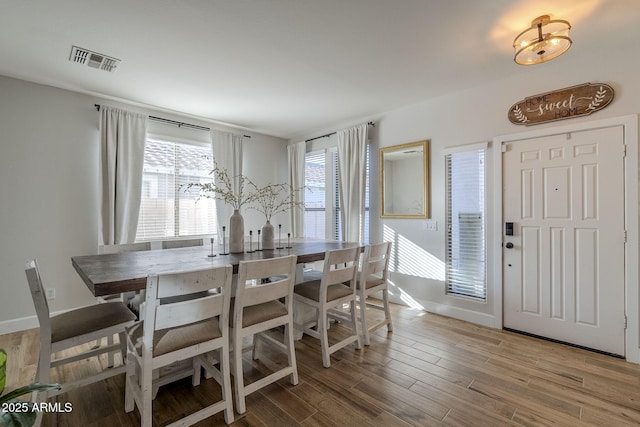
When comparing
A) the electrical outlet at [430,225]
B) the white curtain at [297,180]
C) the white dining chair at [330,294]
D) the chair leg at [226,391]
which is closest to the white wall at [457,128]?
the electrical outlet at [430,225]

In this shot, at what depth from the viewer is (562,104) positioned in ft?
8.84

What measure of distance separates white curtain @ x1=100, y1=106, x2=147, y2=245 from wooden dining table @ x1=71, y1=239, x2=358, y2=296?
1405 mm

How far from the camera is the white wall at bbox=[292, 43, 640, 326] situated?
2.50 meters

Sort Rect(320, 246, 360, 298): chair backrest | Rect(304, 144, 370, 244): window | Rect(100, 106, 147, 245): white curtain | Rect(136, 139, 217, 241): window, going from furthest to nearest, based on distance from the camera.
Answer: Rect(304, 144, 370, 244): window → Rect(136, 139, 217, 241): window → Rect(100, 106, 147, 245): white curtain → Rect(320, 246, 360, 298): chair backrest

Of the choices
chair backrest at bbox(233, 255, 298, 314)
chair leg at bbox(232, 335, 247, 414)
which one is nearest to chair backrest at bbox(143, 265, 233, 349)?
chair backrest at bbox(233, 255, 298, 314)

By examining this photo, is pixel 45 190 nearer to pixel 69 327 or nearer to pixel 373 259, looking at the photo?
pixel 69 327

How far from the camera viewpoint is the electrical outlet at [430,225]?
3.60m

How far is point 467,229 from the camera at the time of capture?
11.1 ft

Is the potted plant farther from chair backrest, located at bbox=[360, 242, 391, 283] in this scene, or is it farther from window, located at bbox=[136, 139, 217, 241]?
window, located at bbox=[136, 139, 217, 241]

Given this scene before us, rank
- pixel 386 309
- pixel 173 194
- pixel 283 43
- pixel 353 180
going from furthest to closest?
1. pixel 353 180
2. pixel 173 194
3. pixel 386 309
4. pixel 283 43

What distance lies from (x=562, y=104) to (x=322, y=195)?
334cm

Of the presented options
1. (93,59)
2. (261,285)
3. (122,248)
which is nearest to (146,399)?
(261,285)

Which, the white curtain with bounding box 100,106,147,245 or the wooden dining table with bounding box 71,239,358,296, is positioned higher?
the white curtain with bounding box 100,106,147,245

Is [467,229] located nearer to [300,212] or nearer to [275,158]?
[300,212]
